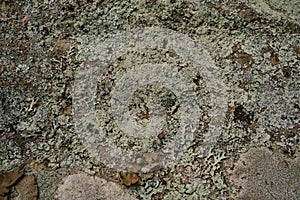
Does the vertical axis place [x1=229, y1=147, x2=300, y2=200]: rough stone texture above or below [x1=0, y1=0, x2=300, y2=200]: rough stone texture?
below

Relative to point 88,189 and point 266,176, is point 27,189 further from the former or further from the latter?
point 266,176

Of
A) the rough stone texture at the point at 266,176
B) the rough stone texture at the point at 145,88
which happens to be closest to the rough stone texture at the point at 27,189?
the rough stone texture at the point at 145,88

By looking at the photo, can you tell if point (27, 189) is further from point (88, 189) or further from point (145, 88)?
point (145, 88)

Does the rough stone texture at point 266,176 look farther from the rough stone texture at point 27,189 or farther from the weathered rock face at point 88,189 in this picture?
the rough stone texture at point 27,189

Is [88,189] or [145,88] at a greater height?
[145,88]

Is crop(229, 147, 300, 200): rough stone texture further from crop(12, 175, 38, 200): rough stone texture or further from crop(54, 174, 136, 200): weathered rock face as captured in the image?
crop(12, 175, 38, 200): rough stone texture

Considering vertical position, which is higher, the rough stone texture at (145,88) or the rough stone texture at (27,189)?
the rough stone texture at (145,88)

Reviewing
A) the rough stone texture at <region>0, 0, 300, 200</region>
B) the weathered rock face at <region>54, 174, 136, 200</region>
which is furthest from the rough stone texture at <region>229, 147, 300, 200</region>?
the weathered rock face at <region>54, 174, 136, 200</region>

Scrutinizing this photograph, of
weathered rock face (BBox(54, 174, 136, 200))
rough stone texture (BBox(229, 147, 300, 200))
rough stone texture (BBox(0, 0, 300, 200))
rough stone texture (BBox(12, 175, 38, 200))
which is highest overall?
rough stone texture (BBox(0, 0, 300, 200))

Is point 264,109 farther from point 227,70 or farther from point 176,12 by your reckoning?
point 176,12

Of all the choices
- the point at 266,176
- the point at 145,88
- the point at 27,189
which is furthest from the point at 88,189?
the point at 266,176
